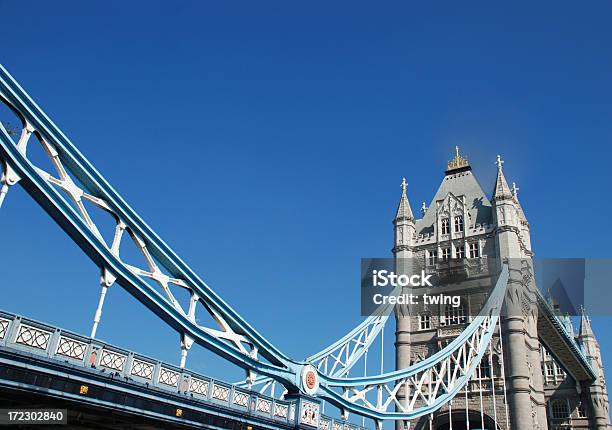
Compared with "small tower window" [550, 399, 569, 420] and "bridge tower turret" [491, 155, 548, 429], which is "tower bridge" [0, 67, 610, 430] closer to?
"bridge tower turret" [491, 155, 548, 429]

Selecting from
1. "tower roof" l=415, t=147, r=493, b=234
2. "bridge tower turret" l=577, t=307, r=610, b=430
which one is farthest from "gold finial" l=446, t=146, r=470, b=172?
"bridge tower turret" l=577, t=307, r=610, b=430

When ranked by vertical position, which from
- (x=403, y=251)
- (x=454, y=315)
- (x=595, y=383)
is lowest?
(x=454, y=315)

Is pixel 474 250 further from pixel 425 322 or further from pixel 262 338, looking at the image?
pixel 262 338

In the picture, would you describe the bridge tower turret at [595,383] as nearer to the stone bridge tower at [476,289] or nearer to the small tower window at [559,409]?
the small tower window at [559,409]

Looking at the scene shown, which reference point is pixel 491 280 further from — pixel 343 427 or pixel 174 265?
pixel 174 265

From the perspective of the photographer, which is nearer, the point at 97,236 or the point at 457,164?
the point at 97,236

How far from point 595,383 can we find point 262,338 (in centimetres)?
5094

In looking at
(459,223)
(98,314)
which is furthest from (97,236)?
(459,223)

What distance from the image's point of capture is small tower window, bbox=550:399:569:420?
62.3 m

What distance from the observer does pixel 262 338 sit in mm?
21766

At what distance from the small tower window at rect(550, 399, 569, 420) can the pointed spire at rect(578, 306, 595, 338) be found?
12.6 m

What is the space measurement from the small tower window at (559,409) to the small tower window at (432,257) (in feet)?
89.5

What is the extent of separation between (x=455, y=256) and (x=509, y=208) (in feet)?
16.5

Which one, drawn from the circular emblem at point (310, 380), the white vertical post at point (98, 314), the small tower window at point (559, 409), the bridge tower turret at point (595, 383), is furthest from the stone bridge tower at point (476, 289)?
the white vertical post at point (98, 314)
